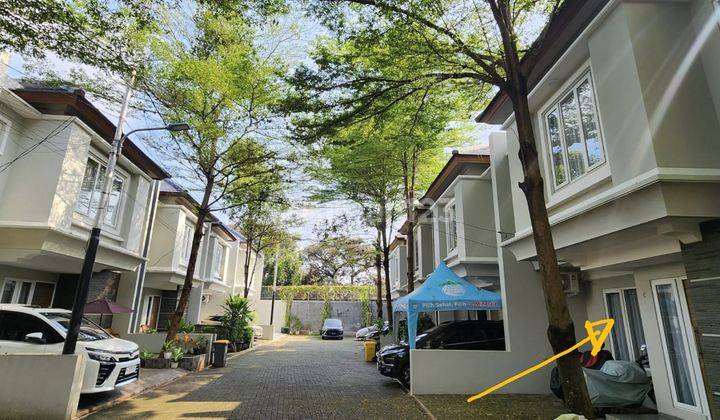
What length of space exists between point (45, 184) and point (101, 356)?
433 centimetres

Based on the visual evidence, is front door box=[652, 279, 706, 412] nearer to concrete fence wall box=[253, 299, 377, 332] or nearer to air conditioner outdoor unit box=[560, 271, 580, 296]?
air conditioner outdoor unit box=[560, 271, 580, 296]

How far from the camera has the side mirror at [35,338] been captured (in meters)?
7.26

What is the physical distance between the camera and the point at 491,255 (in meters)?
12.1

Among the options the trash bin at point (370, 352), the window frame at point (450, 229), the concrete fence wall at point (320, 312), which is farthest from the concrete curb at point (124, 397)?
the concrete fence wall at point (320, 312)

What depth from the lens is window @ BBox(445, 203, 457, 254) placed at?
13589 millimetres

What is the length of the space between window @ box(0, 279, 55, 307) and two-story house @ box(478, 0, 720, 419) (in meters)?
12.9

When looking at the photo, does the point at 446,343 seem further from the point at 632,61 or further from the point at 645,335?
the point at 632,61

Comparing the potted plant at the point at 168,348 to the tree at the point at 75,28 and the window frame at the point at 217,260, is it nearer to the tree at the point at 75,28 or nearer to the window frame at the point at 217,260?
the tree at the point at 75,28

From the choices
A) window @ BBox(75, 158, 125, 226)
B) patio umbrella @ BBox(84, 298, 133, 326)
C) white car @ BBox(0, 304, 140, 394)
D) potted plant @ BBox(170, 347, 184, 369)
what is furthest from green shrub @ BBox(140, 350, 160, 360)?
window @ BBox(75, 158, 125, 226)

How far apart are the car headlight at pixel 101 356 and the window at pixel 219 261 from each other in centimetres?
1467

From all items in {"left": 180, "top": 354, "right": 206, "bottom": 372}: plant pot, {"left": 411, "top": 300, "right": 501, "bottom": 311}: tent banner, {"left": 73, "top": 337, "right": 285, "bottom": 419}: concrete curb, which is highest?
{"left": 411, "top": 300, "right": 501, "bottom": 311}: tent banner

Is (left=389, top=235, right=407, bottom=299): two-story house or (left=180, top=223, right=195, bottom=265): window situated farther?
(left=389, top=235, right=407, bottom=299): two-story house

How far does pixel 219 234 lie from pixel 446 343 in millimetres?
17519

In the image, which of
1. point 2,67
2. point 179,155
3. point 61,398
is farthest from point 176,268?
point 61,398
